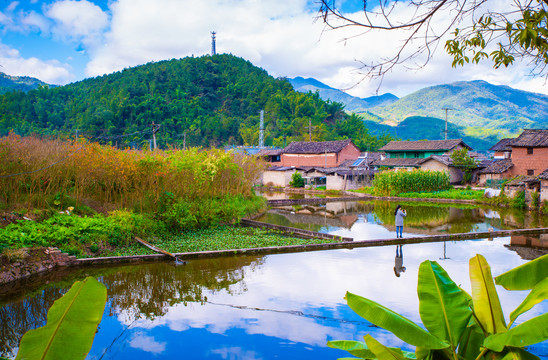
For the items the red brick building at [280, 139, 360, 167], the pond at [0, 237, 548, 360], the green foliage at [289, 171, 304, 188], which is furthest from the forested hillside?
the pond at [0, 237, 548, 360]

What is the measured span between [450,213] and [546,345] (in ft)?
47.4

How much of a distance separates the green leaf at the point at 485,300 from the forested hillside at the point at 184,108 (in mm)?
39190

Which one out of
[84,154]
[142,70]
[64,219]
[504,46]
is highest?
[142,70]

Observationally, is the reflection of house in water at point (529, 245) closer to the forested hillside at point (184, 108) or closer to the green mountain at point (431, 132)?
the forested hillside at point (184, 108)

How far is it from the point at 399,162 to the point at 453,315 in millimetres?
33783

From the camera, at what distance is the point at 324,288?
7129 millimetres

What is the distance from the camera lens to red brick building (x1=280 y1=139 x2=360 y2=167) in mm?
38250

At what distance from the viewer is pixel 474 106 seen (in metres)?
102

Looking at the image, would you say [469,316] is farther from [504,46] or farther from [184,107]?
[184,107]

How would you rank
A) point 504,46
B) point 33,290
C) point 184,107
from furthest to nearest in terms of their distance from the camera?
1. point 184,107
2. point 33,290
3. point 504,46

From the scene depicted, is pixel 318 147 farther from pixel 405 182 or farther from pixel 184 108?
pixel 184 108

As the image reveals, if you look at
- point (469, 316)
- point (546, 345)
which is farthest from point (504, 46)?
point (546, 345)

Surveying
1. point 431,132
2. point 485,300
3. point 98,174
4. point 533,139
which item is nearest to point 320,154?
point 533,139

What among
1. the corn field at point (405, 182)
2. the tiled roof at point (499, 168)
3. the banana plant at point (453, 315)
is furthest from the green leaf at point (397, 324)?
the tiled roof at point (499, 168)
